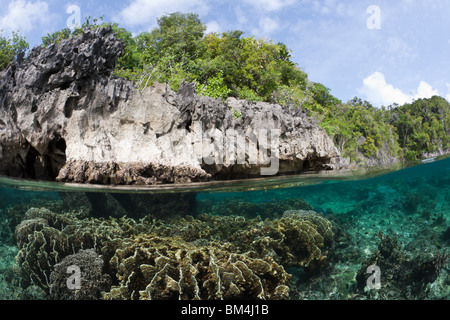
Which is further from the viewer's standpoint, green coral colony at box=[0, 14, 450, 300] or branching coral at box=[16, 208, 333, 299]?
green coral colony at box=[0, 14, 450, 300]

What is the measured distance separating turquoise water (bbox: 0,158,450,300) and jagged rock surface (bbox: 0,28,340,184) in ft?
1.93

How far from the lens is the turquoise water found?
7449 millimetres

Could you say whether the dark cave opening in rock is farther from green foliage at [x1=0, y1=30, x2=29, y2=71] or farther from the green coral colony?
green foliage at [x1=0, y1=30, x2=29, y2=71]

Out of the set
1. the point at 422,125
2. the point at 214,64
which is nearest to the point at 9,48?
the point at 214,64

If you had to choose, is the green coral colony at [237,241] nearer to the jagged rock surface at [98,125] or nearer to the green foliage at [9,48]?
the jagged rock surface at [98,125]

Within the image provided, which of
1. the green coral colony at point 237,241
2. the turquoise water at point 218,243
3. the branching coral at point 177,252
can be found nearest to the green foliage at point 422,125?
the green coral colony at point 237,241

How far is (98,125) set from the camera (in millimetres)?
10422

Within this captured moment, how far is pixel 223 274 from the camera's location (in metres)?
7.06

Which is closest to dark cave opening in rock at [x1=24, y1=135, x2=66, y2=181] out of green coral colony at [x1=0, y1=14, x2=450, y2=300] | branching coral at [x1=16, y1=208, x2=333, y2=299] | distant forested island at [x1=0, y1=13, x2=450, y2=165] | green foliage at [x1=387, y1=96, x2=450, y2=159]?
green coral colony at [x1=0, y1=14, x2=450, y2=300]

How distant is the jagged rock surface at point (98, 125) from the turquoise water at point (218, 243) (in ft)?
1.93

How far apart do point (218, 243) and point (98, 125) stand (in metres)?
5.26

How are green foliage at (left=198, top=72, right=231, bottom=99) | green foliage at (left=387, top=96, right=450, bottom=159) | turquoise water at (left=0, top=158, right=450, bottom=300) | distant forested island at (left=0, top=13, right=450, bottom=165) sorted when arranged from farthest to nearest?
green foliage at (left=387, top=96, right=450, bottom=159) < distant forested island at (left=0, top=13, right=450, bottom=165) < green foliage at (left=198, top=72, right=231, bottom=99) < turquoise water at (left=0, top=158, right=450, bottom=300)

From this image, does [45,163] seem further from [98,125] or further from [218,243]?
[218,243]

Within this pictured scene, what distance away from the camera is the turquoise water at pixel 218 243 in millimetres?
7449
